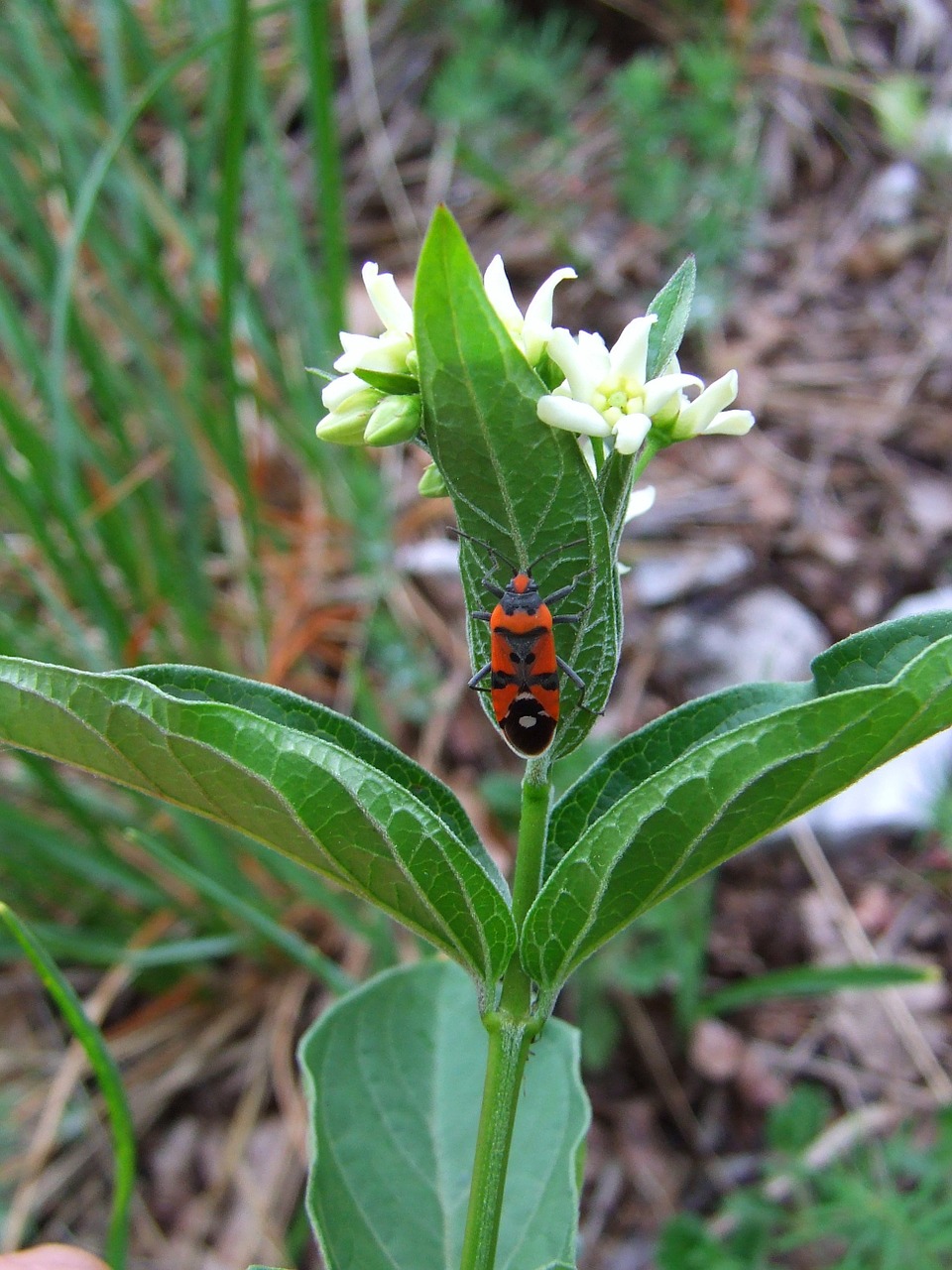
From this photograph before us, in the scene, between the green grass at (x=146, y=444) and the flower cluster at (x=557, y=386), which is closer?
the flower cluster at (x=557, y=386)

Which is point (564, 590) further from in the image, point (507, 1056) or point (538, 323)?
point (507, 1056)

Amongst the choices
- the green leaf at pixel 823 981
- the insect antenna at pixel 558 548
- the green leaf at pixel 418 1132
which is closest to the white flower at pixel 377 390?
the insect antenna at pixel 558 548

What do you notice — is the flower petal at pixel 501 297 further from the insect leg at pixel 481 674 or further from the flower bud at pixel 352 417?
the insect leg at pixel 481 674

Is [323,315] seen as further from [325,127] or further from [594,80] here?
[594,80]

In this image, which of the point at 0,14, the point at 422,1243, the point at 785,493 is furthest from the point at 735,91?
the point at 422,1243

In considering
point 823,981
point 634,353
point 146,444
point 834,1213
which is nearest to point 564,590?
point 634,353

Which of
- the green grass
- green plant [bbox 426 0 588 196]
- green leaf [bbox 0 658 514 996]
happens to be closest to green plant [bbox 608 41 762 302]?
green plant [bbox 426 0 588 196]
